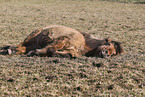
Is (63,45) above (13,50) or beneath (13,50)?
above

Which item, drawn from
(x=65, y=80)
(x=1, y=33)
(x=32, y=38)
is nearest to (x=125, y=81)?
(x=65, y=80)

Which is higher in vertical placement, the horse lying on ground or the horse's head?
the horse lying on ground

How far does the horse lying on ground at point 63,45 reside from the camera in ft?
14.3

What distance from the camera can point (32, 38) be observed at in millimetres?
4898

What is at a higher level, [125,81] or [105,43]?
[105,43]

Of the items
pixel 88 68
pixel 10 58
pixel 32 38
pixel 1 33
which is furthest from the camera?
pixel 1 33

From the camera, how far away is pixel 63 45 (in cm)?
434

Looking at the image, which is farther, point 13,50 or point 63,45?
point 13,50

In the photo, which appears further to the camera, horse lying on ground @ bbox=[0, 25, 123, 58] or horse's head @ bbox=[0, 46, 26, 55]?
horse's head @ bbox=[0, 46, 26, 55]

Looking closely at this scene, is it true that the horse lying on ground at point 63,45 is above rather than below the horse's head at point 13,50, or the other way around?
above

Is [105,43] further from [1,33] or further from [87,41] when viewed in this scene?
[1,33]

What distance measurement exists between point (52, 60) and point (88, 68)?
0.83 metres

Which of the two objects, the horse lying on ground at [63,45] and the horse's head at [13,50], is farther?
the horse's head at [13,50]

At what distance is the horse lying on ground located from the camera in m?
4.34
